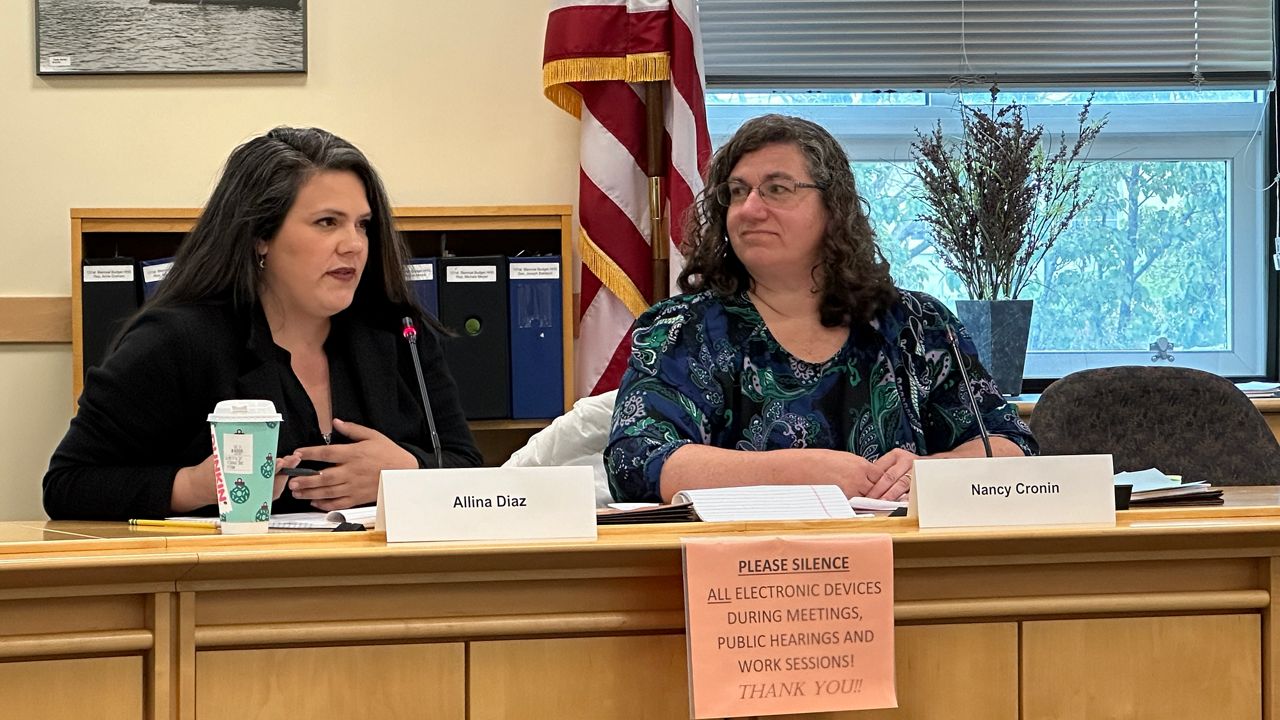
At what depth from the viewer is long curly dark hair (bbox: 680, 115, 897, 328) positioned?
1.94 metres

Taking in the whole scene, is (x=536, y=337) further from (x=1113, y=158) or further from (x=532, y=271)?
(x=1113, y=158)

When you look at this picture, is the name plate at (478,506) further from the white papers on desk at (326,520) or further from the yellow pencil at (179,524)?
the yellow pencil at (179,524)

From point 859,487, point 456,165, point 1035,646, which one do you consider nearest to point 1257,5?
point 456,165

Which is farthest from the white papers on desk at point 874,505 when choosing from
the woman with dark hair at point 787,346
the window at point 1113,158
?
the window at point 1113,158

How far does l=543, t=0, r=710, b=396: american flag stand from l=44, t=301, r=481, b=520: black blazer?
111 cm

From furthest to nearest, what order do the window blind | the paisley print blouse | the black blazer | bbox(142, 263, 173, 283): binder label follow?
the window blind, bbox(142, 263, 173, 283): binder label, the paisley print blouse, the black blazer

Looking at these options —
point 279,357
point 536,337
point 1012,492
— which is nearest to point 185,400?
point 279,357

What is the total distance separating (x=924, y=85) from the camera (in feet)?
11.1

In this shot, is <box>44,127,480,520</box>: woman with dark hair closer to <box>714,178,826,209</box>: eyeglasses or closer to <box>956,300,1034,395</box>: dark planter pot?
<box>714,178,826,209</box>: eyeglasses

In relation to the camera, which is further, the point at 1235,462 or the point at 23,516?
the point at 23,516

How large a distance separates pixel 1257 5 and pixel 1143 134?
423mm

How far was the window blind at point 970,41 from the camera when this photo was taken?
3.36 m

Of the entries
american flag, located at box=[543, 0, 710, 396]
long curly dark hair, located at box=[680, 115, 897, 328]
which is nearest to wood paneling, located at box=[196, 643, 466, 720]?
long curly dark hair, located at box=[680, 115, 897, 328]

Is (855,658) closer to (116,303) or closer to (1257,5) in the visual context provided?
(116,303)
